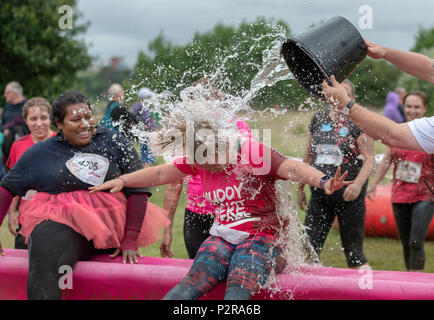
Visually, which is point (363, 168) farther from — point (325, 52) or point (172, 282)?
point (172, 282)

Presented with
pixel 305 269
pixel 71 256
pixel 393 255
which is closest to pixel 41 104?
pixel 71 256

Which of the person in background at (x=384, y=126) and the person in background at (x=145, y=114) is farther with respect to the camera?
the person in background at (x=145, y=114)

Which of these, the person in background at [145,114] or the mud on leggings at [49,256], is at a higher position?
the person in background at [145,114]

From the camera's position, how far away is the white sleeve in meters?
2.66

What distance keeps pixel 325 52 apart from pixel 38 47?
13.5 metres

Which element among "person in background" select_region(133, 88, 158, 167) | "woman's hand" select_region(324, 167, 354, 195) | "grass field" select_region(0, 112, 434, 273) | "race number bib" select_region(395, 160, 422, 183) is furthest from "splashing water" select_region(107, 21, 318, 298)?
"race number bib" select_region(395, 160, 422, 183)

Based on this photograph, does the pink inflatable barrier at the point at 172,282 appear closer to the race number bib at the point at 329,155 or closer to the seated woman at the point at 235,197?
the seated woman at the point at 235,197

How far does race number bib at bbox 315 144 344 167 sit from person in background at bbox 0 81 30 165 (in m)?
5.86

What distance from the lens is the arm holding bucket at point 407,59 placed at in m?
3.25

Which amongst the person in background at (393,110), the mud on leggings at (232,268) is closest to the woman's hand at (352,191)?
the mud on leggings at (232,268)

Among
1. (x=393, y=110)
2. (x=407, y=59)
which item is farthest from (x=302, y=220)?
(x=393, y=110)

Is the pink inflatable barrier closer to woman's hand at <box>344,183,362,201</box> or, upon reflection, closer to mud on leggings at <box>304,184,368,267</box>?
woman's hand at <box>344,183,362,201</box>

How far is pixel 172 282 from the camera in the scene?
11.0 feet

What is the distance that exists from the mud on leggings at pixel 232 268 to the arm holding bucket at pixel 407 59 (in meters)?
1.45
